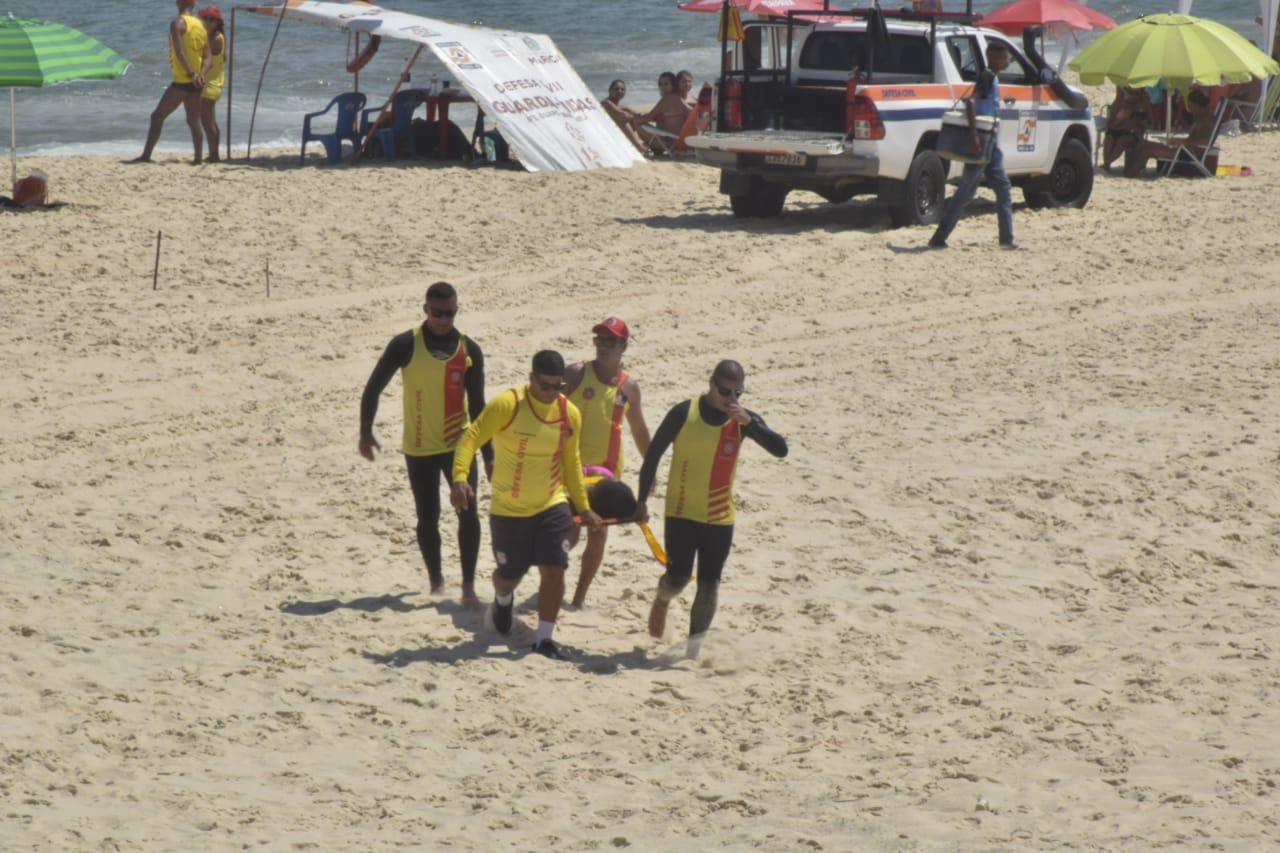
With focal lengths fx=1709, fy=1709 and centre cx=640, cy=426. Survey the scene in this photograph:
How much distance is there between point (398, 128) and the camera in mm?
17766

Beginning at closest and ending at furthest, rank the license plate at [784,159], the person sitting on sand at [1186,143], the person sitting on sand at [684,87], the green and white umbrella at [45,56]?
1. the green and white umbrella at [45,56]
2. the license plate at [784,159]
3. the person sitting on sand at [1186,143]
4. the person sitting on sand at [684,87]

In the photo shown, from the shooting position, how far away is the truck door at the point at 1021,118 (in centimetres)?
Result: 1560

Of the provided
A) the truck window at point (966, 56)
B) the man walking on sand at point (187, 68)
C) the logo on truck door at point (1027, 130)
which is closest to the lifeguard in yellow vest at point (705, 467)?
the truck window at point (966, 56)

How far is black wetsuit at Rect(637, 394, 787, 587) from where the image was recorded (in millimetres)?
6777

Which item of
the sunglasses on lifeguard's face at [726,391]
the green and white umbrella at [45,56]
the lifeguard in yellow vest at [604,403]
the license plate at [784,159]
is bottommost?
the lifeguard in yellow vest at [604,403]

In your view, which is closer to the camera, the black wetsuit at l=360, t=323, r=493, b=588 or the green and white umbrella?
the black wetsuit at l=360, t=323, r=493, b=588

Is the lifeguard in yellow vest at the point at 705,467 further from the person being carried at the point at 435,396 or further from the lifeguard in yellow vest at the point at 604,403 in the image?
the person being carried at the point at 435,396

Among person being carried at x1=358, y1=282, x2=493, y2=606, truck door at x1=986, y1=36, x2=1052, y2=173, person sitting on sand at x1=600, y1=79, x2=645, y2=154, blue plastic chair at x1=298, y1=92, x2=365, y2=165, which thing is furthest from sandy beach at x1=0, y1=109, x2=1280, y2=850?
person sitting on sand at x1=600, y1=79, x2=645, y2=154

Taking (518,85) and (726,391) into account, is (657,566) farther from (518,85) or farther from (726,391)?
(518,85)

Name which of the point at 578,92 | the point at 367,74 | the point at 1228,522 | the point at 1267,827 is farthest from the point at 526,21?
the point at 1267,827

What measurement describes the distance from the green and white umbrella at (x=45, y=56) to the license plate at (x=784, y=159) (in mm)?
5577

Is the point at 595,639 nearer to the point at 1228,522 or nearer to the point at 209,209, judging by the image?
the point at 1228,522

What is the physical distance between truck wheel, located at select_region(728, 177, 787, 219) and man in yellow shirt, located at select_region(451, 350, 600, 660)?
8.72 metres

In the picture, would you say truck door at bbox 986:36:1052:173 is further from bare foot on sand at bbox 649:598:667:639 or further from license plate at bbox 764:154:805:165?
bare foot on sand at bbox 649:598:667:639
